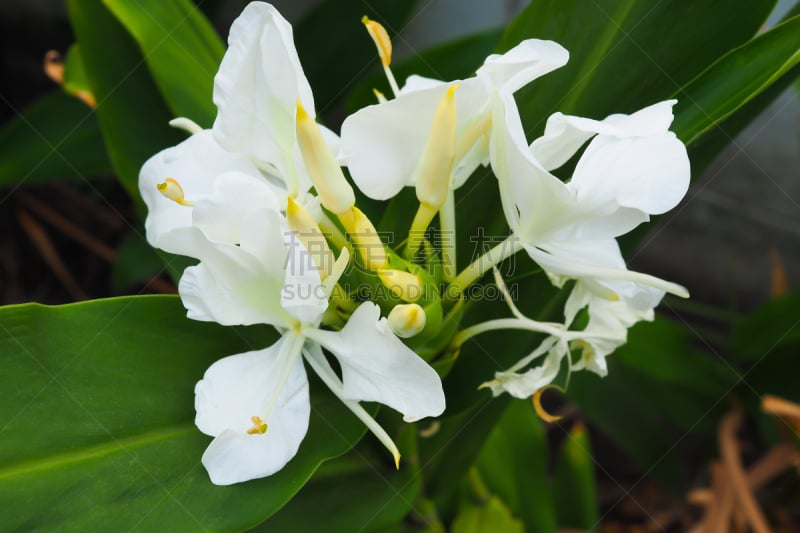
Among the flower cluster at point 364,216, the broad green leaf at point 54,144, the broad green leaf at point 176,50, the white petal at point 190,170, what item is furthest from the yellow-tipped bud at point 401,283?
the broad green leaf at point 54,144

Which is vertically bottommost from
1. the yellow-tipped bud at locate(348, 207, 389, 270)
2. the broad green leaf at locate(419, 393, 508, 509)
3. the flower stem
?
the broad green leaf at locate(419, 393, 508, 509)

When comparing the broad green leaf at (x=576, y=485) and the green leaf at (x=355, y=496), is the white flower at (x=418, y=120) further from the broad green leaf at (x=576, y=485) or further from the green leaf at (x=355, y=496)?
the broad green leaf at (x=576, y=485)

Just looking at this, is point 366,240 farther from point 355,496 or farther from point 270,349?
point 355,496

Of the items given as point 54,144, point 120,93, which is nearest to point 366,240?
point 120,93

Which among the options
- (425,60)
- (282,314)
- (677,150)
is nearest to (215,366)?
(282,314)

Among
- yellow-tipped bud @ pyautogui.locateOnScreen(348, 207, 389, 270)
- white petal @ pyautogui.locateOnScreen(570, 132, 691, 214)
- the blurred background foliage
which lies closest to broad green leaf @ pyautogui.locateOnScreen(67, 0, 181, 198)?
the blurred background foliage

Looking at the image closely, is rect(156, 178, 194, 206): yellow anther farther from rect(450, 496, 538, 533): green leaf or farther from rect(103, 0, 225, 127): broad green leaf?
rect(450, 496, 538, 533): green leaf

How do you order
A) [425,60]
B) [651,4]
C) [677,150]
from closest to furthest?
1. [677,150]
2. [651,4]
3. [425,60]

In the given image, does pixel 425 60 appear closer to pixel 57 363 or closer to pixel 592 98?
pixel 592 98
